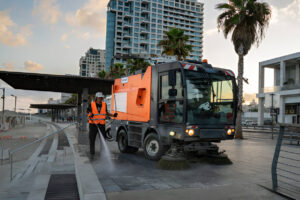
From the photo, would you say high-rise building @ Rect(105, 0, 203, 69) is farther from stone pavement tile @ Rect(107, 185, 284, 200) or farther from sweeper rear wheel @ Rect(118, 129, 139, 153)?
stone pavement tile @ Rect(107, 185, 284, 200)

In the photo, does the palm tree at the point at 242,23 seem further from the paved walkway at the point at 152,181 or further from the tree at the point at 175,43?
Answer: the paved walkway at the point at 152,181

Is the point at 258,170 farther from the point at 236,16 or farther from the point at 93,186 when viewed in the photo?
the point at 236,16

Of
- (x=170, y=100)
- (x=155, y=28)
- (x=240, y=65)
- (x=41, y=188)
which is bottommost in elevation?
(x=41, y=188)

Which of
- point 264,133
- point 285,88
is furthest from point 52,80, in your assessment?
point 285,88

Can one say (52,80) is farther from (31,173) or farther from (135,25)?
(135,25)

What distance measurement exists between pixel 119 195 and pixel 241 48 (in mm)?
17047

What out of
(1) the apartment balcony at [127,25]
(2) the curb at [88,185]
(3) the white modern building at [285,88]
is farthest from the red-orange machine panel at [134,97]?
(1) the apartment balcony at [127,25]

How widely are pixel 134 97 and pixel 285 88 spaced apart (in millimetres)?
31465

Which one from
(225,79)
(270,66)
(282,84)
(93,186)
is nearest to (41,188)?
(93,186)

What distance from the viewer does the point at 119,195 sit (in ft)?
14.4

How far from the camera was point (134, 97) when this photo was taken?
8867 mm

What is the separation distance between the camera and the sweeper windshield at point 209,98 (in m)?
7.14

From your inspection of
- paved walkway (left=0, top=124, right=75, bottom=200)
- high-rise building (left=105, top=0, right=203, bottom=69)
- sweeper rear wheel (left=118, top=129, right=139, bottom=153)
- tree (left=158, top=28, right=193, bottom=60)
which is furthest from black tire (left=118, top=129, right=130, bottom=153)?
high-rise building (left=105, top=0, right=203, bottom=69)

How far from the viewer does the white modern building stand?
33938 mm
